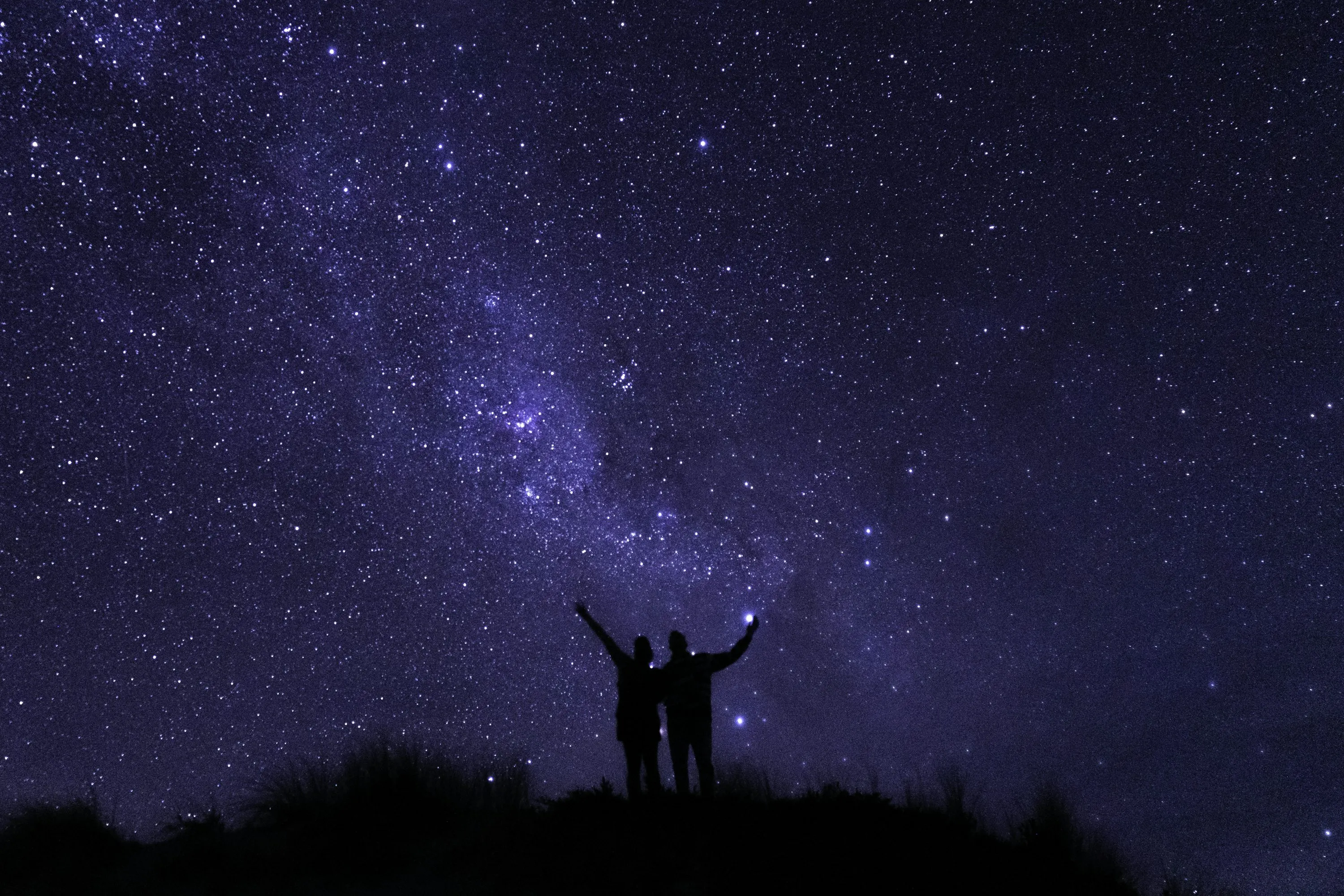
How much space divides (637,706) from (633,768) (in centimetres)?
69

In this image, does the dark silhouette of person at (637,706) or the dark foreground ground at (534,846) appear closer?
the dark foreground ground at (534,846)

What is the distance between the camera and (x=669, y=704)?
887cm

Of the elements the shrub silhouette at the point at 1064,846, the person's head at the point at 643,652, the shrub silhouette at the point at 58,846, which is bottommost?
the shrub silhouette at the point at 1064,846

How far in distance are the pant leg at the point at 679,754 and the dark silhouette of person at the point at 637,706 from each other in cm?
25

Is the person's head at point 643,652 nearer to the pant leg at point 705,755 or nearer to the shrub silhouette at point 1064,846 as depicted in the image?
the pant leg at point 705,755

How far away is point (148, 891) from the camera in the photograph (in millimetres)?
8258

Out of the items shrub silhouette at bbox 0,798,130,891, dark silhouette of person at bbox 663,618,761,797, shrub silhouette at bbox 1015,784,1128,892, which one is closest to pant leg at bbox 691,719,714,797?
dark silhouette of person at bbox 663,618,761,797

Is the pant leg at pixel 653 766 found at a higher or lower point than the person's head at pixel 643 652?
lower

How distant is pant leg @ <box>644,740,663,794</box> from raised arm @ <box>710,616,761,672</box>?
3.14ft

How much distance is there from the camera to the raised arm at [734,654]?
29.5 ft

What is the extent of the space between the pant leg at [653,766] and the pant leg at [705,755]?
421 millimetres

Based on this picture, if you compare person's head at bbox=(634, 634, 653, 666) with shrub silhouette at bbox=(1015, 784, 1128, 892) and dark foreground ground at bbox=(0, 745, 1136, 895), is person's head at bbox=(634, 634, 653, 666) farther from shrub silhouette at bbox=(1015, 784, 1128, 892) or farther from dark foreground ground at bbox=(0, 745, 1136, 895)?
shrub silhouette at bbox=(1015, 784, 1128, 892)

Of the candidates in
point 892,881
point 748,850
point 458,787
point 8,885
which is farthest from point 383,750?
point 892,881

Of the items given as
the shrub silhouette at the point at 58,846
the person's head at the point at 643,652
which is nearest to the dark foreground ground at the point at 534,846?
the shrub silhouette at the point at 58,846
